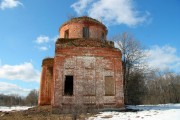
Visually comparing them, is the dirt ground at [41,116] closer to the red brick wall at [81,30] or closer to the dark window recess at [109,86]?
the dark window recess at [109,86]

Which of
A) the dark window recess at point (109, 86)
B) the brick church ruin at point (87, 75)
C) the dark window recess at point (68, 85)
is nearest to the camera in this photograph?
the brick church ruin at point (87, 75)

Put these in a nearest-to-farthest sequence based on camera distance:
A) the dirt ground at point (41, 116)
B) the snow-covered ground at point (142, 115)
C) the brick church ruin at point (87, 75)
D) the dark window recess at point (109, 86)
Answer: the snow-covered ground at point (142, 115)
the dirt ground at point (41, 116)
the brick church ruin at point (87, 75)
the dark window recess at point (109, 86)

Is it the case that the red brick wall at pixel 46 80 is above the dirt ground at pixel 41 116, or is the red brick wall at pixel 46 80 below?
above

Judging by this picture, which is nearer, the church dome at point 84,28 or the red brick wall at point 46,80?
the church dome at point 84,28

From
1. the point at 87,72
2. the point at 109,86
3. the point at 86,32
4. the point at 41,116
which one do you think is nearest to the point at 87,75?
the point at 87,72

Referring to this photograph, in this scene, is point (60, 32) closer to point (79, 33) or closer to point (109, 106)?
point (79, 33)

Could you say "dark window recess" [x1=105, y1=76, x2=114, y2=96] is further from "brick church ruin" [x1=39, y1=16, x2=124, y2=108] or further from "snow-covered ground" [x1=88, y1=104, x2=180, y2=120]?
"snow-covered ground" [x1=88, y1=104, x2=180, y2=120]

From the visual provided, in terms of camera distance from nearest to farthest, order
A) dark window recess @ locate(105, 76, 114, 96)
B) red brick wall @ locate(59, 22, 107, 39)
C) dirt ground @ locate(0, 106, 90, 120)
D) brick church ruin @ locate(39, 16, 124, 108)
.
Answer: dirt ground @ locate(0, 106, 90, 120), brick church ruin @ locate(39, 16, 124, 108), dark window recess @ locate(105, 76, 114, 96), red brick wall @ locate(59, 22, 107, 39)

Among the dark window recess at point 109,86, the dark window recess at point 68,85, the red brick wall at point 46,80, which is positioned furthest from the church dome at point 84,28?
the dark window recess at point 68,85

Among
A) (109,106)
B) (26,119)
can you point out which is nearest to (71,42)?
(109,106)

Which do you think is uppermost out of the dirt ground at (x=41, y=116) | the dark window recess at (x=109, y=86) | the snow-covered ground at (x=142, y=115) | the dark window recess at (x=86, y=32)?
the dark window recess at (x=86, y=32)

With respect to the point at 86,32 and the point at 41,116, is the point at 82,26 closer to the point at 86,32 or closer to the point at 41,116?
the point at 86,32

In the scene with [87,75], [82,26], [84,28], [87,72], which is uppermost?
[82,26]

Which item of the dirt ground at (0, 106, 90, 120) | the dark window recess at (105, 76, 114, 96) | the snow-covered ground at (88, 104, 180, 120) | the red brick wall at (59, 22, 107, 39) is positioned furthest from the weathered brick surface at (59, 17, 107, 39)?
the snow-covered ground at (88, 104, 180, 120)
